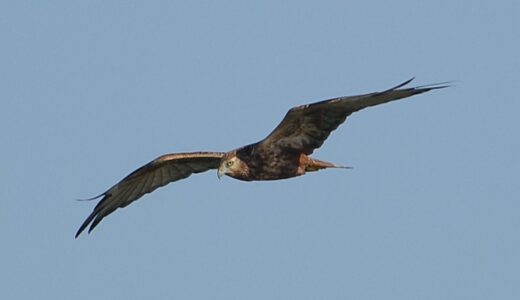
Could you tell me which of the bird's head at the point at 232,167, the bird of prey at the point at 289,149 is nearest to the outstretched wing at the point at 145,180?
the bird of prey at the point at 289,149

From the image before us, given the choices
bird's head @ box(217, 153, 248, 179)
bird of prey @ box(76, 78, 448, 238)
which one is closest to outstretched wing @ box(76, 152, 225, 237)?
bird of prey @ box(76, 78, 448, 238)

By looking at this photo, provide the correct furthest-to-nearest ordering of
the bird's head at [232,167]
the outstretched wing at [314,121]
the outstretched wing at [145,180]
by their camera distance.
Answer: the outstretched wing at [145,180] < the bird's head at [232,167] < the outstretched wing at [314,121]

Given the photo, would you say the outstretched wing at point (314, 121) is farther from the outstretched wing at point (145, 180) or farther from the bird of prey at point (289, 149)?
the outstretched wing at point (145, 180)

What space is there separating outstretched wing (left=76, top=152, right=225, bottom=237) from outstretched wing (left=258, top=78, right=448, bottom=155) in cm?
262

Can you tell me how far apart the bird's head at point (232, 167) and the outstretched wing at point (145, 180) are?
176 cm

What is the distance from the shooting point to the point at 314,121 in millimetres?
18719

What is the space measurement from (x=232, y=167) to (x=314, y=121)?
1506 mm

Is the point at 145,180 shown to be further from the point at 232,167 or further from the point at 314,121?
the point at 314,121

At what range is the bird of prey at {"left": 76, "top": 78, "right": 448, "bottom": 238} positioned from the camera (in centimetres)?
1800

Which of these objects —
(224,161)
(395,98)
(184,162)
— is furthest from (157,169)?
(395,98)

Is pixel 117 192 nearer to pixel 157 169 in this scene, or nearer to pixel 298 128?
pixel 157 169

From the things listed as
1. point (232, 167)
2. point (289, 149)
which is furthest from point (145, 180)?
point (289, 149)

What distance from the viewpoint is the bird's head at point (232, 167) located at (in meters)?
19.5

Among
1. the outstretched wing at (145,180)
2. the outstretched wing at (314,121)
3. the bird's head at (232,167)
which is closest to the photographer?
the outstretched wing at (314,121)
